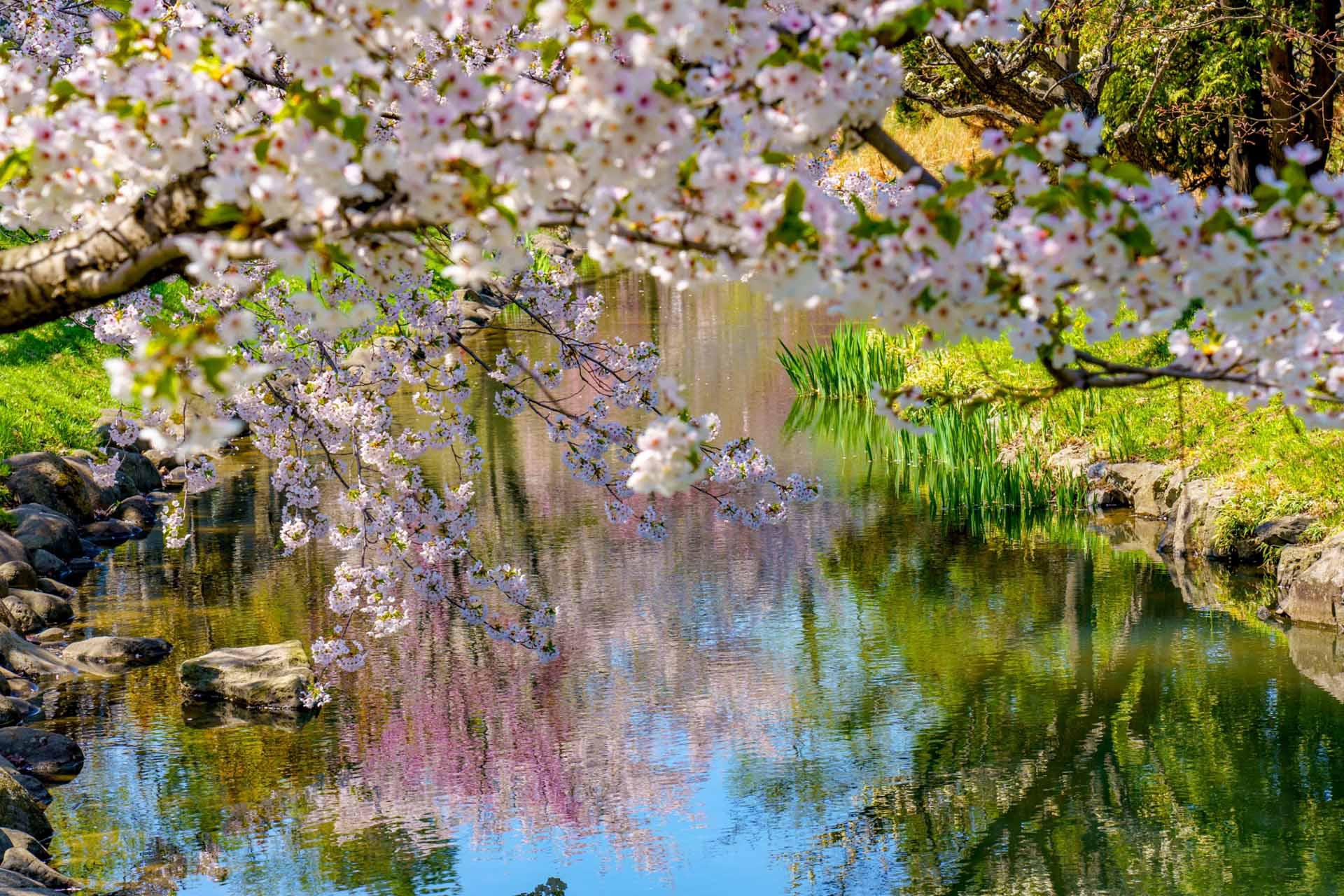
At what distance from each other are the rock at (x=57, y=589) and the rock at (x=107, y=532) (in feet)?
5.02

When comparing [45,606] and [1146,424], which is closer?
[45,606]

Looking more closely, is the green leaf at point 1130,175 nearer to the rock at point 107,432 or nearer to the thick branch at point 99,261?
the thick branch at point 99,261

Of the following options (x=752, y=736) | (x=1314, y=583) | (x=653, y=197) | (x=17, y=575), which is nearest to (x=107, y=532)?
(x=17, y=575)

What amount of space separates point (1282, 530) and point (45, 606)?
8782mm

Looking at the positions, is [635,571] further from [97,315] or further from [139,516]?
[139,516]

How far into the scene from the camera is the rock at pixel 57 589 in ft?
35.4

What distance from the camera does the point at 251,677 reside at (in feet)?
28.6

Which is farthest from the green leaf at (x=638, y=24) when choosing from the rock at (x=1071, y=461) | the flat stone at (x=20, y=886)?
the rock at (x=1071, y=461)

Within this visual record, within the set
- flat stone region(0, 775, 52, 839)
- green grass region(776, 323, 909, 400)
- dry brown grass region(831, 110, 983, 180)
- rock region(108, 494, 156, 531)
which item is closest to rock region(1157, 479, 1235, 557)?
green grass region(776, 323, 909, 400)

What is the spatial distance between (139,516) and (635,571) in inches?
208

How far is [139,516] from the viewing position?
13312 millimetres

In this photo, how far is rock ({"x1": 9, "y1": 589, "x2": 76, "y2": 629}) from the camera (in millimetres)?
10219

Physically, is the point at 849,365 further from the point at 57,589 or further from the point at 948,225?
the point at 948,225

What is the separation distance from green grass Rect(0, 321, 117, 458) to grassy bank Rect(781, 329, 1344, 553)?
25.6ft
